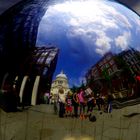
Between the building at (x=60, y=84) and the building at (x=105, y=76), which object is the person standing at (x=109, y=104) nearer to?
the building at (x=105, y=76)

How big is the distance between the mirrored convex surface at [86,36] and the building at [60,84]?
25mm

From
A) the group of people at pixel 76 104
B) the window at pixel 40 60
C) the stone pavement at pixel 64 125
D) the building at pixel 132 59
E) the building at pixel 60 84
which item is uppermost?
the building at pixel 132 59

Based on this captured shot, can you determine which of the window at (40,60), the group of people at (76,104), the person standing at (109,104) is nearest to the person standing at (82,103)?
the group of people at (76,104)

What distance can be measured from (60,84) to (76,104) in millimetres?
162

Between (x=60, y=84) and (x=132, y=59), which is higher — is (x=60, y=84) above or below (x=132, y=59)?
below

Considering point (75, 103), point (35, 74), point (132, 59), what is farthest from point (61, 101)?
point (132, 59)

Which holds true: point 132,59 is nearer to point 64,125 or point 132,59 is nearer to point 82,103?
point 82,103

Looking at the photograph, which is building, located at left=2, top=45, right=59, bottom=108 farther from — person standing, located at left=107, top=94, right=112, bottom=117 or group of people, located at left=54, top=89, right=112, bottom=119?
person standing, located at left=107, top=94, right=112, bottom=117

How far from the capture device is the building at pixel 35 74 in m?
3.25

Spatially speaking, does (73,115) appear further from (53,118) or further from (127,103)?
(127,103)

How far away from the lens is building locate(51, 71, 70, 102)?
10.6 feet

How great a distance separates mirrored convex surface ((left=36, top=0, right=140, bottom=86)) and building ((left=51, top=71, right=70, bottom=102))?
25 millimetres

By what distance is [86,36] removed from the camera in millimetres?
3328

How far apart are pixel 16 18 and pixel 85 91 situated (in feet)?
2.39
